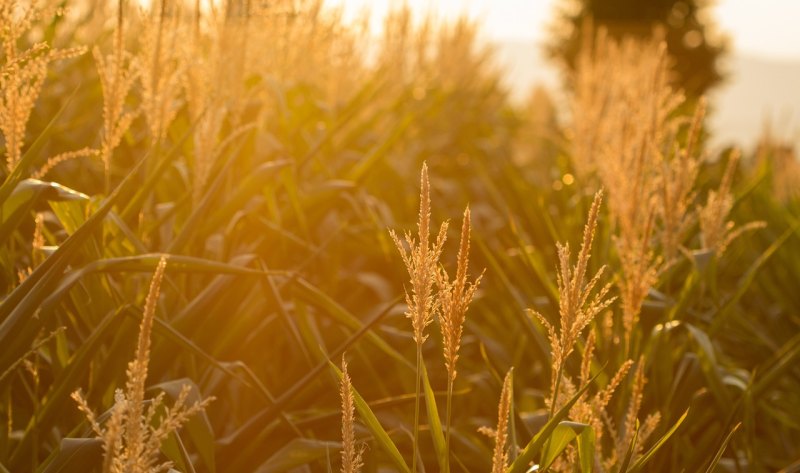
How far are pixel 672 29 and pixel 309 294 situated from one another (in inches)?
1008

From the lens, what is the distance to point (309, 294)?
1.90m

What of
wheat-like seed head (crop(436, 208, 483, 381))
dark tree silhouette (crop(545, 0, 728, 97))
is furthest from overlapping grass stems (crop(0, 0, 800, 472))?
dark tree silhouette (crop(545, 0, 728, 97))

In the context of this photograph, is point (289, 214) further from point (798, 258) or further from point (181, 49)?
point (798, 258)

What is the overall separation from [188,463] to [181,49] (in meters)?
1.15

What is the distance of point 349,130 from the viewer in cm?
389

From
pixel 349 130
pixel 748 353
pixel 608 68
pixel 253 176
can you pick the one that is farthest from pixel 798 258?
pixel 253 176

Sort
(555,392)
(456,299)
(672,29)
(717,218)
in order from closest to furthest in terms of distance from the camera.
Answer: (456,299) < (555,392) < (717,218) < (672,29)

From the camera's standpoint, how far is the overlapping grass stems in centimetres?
141

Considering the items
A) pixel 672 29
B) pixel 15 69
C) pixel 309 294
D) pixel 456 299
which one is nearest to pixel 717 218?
pixel 309 294

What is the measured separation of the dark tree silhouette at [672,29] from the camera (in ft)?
82.5

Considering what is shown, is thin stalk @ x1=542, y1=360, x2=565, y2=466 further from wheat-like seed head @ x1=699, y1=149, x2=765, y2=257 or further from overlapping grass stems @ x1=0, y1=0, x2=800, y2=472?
wheat-like seed head @ x1=699, y1=149, x2=765, y2=257

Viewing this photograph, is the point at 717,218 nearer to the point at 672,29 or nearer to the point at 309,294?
the point at 309,294

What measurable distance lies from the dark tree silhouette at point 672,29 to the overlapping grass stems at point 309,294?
72.0ft

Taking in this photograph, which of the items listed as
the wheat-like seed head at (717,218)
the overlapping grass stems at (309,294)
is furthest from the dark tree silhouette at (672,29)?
the wheat-like seed head at (717,218)
